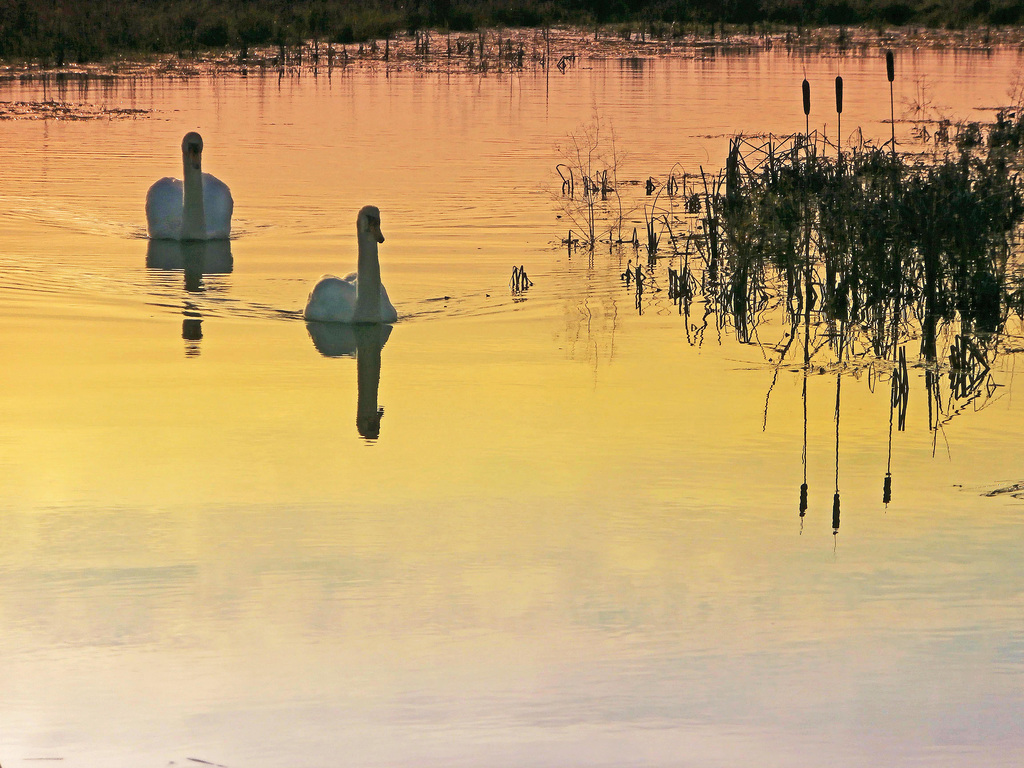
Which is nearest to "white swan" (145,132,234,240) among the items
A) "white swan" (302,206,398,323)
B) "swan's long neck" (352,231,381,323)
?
"white swan" (302,206,398,323)

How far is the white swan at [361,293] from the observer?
10578 mm

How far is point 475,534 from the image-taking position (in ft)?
20.4

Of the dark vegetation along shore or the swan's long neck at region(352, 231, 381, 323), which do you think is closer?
the swan's long neck at region(352, 231, 381, 323)

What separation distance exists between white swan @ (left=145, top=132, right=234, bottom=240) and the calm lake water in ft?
3.66

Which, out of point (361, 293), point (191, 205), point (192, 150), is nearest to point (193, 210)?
point (191, 205)

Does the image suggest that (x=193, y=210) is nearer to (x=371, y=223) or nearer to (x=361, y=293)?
(x=371, y=223)

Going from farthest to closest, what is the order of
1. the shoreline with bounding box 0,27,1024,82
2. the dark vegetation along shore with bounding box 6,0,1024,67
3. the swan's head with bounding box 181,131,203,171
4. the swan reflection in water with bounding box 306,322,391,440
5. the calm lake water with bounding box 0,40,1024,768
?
1. the dark vegetation along shore with bounding box 6,0,1024,67
2. the shoreline with bounding box 0,27,1024,82
3. the swan's head with bounding box 181,131,203,171
4. the swan reflection in water with bounding box 306,322,391,440
5. the calm lake water with bounding box 0,40,1024,768

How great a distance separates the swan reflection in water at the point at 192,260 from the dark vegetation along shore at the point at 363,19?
1979cm

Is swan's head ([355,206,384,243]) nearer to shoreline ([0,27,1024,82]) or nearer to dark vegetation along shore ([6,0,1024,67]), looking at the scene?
shoreline ([0,27,1024,82])

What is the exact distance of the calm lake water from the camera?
179 inches

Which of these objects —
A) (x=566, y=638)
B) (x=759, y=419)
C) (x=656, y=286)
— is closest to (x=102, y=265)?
(x=656, y=286)

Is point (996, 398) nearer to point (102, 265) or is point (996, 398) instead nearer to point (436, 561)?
point (436, 561)

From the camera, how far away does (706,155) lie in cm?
1911

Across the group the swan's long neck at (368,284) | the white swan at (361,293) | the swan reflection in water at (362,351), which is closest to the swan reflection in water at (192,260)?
the white swan at (361,293)
